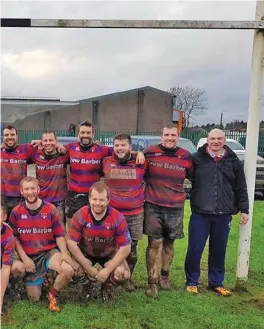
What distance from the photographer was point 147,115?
4269 cm

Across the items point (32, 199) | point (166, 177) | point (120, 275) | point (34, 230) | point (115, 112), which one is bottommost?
point (120, 275)

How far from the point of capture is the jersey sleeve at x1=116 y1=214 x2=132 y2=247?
470 centimetres

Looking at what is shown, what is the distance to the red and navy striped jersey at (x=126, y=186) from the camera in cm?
511

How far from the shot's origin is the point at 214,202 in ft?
17.4

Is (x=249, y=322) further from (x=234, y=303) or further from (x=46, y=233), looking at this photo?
(x=46, y=233)

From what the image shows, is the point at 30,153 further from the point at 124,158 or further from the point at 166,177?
the point at 166,177

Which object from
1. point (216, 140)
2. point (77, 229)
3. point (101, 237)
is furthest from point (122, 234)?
point (216, 140)

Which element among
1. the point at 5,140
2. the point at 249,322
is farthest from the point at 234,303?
the point at 5,140

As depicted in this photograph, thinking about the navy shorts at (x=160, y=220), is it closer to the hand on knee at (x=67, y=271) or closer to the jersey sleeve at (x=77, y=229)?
the jersey sleeve at (x=77, y=229)

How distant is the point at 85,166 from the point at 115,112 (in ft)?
121

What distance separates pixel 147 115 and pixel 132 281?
3756cm

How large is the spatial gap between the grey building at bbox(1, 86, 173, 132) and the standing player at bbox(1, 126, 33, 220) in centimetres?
3245

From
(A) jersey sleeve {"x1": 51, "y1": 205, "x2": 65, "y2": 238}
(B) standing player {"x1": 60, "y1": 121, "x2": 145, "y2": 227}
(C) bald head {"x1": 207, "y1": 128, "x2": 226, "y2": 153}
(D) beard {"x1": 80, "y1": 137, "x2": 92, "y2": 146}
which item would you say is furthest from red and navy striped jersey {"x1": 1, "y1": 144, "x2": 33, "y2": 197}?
(C) bald head {"x1": 207, "y1": 128, "x2": 226, "y2": 153}

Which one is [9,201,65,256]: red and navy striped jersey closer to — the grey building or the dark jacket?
the dark jacket
